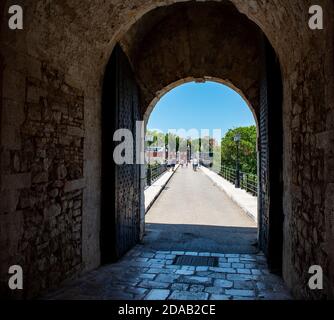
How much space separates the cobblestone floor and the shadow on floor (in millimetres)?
736

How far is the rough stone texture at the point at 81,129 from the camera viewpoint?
285 cm

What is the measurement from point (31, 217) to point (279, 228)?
10.9 ft

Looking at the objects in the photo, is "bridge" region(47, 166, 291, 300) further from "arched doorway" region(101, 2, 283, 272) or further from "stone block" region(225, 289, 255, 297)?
"arched doorway" region(101, 2, 283, 272)

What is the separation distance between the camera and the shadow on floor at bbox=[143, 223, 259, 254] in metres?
6.28

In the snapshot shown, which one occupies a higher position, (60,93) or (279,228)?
(60,93)

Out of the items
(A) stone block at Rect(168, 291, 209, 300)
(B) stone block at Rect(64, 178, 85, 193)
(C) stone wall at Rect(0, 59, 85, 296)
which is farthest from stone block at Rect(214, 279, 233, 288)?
(B) stone block at Rect(64, 178, 85, 193)

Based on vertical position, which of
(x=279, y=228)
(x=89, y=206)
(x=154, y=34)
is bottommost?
(x=279, y=228)

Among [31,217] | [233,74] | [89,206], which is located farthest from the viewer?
[233,74]

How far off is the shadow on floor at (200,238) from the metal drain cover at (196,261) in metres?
0.56

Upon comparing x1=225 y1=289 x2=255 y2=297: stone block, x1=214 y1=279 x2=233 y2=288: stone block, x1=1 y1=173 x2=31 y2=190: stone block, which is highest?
x1=1 y1=173 x2=31 y2=190: stone block

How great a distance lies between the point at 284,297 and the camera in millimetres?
3707
